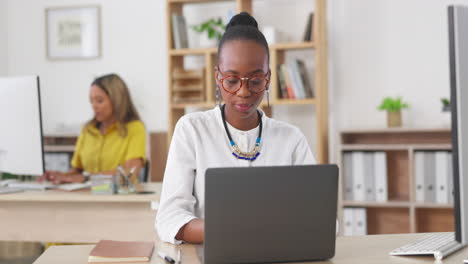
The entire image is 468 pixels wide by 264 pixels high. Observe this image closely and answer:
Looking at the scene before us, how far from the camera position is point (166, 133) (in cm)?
415

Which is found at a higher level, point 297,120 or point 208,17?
point 208,17

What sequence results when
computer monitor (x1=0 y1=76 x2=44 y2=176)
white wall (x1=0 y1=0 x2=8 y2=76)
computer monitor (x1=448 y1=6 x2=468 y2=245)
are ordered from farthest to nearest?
white wall (x1=0 y1=0 x2=8 y2=76) → computer monitor (x1=0 y1=76 x2=44 y2=176) → computer monitor (x1=448 y1=6 x2=468 y2=245)

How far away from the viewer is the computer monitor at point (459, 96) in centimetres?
94

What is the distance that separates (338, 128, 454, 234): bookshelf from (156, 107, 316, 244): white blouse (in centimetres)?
207

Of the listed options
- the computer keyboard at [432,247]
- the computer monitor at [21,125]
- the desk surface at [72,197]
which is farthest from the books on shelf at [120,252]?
the computer monitor at [21,125]

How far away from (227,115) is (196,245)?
39 cm

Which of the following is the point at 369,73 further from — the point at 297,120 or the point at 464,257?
the point at 464,257

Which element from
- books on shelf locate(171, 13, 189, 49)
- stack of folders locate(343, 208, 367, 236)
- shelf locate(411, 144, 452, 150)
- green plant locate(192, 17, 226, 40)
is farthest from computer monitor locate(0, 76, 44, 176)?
shelf locate(411, 144, 452, 150)

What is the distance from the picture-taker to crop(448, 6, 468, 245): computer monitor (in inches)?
Answer: 37.2

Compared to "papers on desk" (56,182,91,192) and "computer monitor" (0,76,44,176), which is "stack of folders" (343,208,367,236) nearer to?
"papers on desk" (56,182,91,192)

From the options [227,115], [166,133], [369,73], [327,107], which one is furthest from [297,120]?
[227,115]

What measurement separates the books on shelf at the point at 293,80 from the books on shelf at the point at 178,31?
73cm

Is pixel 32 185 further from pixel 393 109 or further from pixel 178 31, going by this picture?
pixel 393 109

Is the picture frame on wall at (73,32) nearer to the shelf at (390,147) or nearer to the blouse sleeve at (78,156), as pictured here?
the blouse sleeve at (78,156)
